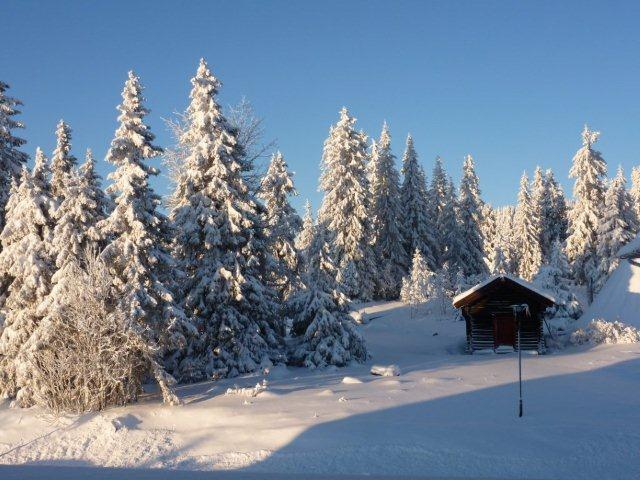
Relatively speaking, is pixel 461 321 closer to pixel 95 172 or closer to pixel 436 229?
pixel 436 229

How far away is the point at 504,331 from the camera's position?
31.8 metres

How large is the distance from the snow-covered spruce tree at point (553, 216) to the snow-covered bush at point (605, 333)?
3712 cm

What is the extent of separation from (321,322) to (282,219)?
8850mm

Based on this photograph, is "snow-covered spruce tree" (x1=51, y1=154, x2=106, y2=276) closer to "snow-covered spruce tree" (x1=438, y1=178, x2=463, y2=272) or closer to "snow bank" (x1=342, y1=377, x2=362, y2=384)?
"snow bank" (x1=342, y1=377, x2=362, y2=384)

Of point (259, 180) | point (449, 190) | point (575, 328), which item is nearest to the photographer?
point (259, 180)

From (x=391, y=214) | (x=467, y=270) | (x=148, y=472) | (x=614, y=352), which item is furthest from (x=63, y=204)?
(x=467, y=270)

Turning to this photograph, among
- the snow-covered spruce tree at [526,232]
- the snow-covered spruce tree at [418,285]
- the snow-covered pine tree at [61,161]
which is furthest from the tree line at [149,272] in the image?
the snow-covered spruce tree at [526,232]

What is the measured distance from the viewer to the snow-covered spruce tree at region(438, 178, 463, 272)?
53.8m

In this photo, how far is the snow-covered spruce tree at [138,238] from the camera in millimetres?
18578

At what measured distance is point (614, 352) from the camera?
26.8m

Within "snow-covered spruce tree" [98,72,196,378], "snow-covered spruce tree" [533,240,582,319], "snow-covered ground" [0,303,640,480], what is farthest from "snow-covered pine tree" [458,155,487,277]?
"snow-covered spruce tree" [98,72,196,378]

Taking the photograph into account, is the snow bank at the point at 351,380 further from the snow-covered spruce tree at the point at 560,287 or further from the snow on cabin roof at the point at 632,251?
the snow on cabin roof at the point at 632,251

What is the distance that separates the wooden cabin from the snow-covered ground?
8.32 metres

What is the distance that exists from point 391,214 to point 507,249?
42.8 ft
